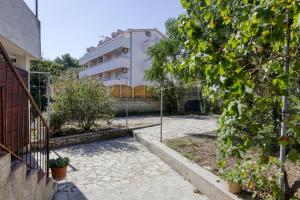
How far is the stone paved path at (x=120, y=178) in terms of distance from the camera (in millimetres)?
5055

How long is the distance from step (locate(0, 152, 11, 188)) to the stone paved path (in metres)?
2.54

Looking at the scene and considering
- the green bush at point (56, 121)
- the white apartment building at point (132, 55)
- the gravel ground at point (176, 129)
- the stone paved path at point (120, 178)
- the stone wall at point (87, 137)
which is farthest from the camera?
the white apartment building at point (132, 55)

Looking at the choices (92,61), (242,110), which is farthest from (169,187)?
(92,61)

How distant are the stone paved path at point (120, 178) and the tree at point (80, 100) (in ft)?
6.87

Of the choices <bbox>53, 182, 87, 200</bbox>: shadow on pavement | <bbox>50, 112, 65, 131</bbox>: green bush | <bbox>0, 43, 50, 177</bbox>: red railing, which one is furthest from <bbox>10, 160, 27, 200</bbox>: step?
<bbox>50, 112, 65, 131</bbox>: green bush

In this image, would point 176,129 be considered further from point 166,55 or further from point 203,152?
point 166,55

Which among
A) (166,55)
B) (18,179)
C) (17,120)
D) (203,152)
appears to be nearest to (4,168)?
(18,179)

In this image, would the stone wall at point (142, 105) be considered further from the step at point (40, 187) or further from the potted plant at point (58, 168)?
the step at point (40, 187)

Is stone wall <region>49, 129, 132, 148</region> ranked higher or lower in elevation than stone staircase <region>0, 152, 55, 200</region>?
lower

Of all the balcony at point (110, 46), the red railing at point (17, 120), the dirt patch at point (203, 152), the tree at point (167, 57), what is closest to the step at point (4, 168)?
the red railing at point (17, 120)

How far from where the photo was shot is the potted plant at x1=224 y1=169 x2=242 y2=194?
159 inches

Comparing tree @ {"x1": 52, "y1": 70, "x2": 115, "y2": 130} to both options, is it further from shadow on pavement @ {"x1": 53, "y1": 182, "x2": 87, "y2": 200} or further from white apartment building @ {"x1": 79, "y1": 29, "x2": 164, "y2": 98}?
white apartment building @ {"x1": 79, "y1": 29, "x2": 164, "y2": 98}

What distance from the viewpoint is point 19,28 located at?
19.5 feet

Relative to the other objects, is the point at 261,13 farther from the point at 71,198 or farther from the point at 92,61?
the point at 92,61
